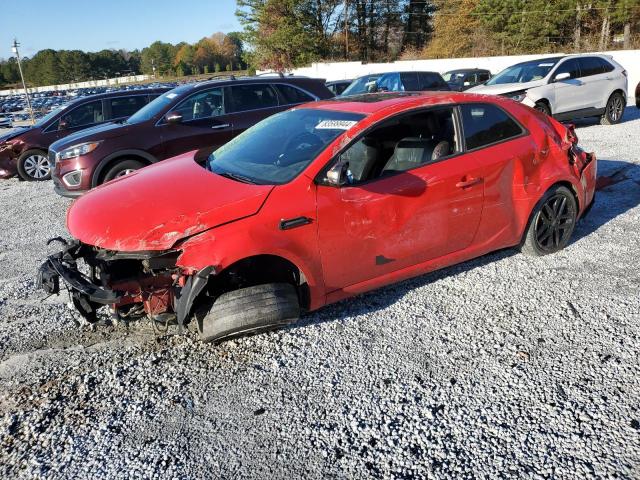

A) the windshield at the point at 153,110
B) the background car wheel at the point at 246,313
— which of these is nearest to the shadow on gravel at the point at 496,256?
the background car wheel at the point at 246,313

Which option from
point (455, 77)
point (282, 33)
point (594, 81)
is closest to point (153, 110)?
point (594, 81)

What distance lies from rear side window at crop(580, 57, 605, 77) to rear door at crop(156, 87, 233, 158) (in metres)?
8.59

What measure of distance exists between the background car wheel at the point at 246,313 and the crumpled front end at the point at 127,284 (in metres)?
0.19

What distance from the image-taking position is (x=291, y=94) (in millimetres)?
8180

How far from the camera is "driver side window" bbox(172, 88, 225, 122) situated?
7457 millimetres

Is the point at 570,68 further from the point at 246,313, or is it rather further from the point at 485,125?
the point at 246,313

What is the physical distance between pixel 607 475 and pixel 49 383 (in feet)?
9.94

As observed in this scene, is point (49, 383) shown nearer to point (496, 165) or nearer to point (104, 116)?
point (496, 165)

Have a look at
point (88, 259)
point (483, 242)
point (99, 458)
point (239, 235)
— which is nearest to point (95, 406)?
point (99, 458)

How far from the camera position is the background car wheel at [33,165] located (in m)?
9.97

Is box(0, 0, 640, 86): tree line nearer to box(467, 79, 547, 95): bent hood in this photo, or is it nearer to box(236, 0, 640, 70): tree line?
box(236, 0, 640, 70): tree line

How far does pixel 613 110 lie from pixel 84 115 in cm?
1205

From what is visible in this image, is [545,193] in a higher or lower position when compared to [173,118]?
lower

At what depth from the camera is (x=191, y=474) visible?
229cm
